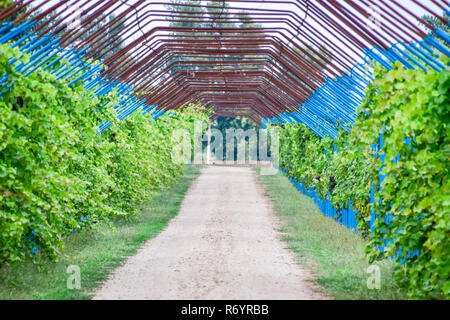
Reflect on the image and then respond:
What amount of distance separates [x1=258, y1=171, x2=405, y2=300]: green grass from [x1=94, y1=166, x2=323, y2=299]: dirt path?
0.65 ft

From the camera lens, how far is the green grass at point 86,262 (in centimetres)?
629

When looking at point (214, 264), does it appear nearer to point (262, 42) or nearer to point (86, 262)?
point (86, 262)

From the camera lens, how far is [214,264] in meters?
7.90

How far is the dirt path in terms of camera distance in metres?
6.37

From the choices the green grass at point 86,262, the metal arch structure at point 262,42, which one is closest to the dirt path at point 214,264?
the green grass at point 86,262

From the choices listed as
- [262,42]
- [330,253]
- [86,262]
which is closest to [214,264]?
[86,262]

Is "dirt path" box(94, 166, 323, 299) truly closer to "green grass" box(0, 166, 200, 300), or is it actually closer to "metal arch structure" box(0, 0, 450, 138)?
"green grass" box(0, 166, 200, 300)

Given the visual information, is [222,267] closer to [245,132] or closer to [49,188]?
[49,188]

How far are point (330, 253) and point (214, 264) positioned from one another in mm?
1658

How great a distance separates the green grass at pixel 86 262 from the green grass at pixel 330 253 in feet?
7.36

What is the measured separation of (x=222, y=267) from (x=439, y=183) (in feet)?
10.6

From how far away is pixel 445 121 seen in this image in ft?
16.3

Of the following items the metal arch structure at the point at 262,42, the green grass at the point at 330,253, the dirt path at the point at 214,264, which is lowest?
the dirt path at the point at 214,264

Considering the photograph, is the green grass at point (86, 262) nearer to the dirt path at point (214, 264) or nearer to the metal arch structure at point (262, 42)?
the dirt path at point (214, 264)
